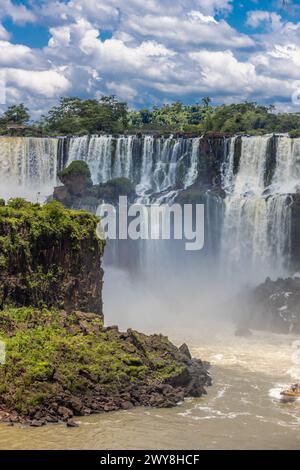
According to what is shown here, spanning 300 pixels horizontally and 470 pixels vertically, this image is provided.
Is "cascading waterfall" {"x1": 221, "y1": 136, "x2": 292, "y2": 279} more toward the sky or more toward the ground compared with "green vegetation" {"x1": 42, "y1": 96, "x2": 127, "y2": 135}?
more toward the ground

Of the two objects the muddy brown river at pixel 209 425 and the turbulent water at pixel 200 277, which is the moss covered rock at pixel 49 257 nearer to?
the turbulent water at pixel 200 277

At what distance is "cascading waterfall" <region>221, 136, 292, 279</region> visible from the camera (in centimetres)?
4606

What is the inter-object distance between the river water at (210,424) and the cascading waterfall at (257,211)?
16.2 metres

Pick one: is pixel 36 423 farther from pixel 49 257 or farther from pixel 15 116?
pixel 15 116

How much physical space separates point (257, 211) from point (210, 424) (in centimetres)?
2473

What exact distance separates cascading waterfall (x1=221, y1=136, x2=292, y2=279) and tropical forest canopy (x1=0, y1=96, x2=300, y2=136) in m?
2.76

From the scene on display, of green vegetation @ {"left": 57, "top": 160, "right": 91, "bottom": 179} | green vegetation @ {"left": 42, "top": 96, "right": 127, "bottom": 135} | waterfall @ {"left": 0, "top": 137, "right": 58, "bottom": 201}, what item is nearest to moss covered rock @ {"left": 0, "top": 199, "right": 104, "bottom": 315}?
green vegetation @ {"left": 57, "top": 160, "right": 91, "bottom": 179}

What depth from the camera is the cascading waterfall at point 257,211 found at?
46062 mm

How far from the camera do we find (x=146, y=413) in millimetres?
23891

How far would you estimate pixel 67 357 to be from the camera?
25.0 m

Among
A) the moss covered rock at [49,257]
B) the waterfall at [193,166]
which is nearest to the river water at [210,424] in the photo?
the moss covered rock at [49,257]

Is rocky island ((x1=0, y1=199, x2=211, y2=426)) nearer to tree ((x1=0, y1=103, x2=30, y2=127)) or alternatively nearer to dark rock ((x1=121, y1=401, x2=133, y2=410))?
dark rock ((x1=121, y1=401, x2=133, y2=410))

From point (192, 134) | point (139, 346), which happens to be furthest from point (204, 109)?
point (139, 346)
